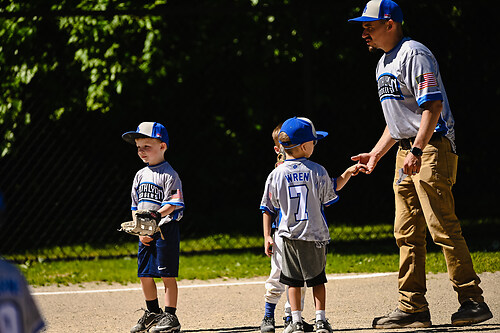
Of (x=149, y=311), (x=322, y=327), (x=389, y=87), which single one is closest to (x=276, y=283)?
(x=322, y=327)

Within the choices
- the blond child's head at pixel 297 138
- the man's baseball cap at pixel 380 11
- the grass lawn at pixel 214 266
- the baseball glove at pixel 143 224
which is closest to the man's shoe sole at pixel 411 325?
the blond child's head at pixel 297 138

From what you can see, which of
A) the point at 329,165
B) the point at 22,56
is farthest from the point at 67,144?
the point at 329,165

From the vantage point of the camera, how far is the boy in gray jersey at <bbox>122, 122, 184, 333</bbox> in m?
4.94

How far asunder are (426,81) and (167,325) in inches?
90.1

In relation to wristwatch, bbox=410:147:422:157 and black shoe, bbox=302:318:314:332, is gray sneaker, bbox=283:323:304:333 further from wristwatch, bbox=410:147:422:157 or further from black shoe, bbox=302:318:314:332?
wristwatch, bbox=410:147:422:157

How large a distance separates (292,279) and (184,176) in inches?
259

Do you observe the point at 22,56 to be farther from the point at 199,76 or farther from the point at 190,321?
the point at 190,321

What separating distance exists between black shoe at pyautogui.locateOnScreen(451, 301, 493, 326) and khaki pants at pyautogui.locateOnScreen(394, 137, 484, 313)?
0.05 m

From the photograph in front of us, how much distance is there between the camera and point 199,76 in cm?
1077

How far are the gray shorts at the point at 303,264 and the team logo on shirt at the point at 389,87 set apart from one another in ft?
3.53

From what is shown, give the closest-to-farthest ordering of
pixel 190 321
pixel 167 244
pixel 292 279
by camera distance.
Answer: pixel 292 279
pixel 167 244
pixel 190 321

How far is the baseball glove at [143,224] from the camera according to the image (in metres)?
4.84

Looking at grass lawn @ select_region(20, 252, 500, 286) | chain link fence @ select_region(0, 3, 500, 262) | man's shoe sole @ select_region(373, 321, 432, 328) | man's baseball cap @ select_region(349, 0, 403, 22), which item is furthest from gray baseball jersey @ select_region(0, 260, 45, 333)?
chain link fence @ select_region(0, 3, 500, 262)

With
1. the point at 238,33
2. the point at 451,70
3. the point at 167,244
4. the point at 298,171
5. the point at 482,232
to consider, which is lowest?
the point at 482,232
